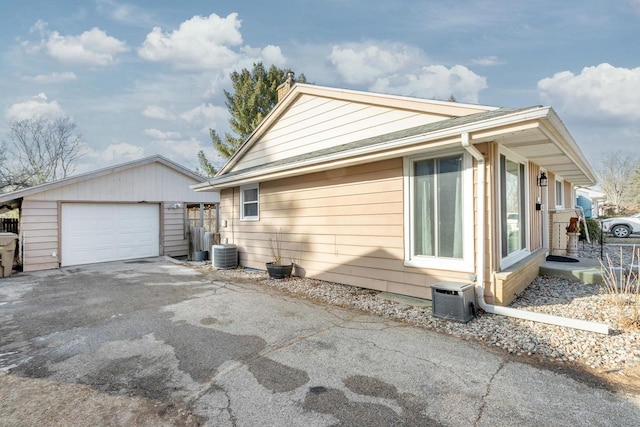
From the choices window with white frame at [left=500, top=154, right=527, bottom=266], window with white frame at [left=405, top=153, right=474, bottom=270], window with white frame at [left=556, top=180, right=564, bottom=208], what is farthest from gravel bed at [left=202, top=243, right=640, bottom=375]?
window with white frame at [left=556, top=180, right=564, bottom=208]

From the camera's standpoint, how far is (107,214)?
11.1 m

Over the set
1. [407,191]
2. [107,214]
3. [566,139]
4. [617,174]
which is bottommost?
[107,214]

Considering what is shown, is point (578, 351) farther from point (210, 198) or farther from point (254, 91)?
point (254, 91)

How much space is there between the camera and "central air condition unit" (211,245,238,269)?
892cm

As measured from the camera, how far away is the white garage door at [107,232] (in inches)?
407

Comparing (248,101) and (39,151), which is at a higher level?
(248,101)

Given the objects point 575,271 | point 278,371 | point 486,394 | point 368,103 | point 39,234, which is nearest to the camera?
point 486,394

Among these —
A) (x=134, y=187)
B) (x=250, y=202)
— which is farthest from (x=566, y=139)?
(x=134, y=187)

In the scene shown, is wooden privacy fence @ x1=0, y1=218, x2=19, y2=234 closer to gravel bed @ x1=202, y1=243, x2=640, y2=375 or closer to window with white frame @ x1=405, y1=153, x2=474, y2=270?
gravel bed @ x1=202, y1=243, x2=640, y2=375

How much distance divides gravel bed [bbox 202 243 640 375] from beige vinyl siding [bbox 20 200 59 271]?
8.85 metres

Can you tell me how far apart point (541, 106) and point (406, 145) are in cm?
173

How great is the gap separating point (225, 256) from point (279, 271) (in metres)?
2.43

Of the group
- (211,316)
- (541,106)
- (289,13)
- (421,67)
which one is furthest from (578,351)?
(421,67)

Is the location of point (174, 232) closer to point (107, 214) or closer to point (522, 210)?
point (107, 214)
